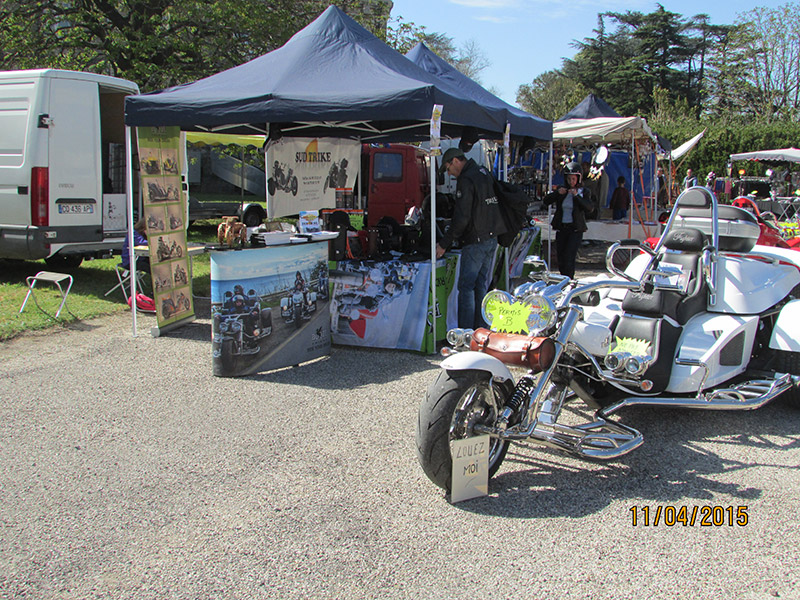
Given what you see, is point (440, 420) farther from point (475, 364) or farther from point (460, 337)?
point (460, 337)

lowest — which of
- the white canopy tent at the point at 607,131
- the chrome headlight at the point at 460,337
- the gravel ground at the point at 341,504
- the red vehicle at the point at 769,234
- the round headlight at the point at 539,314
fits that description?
the gravel ground at the point at 341,504

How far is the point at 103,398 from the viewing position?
17.4 ft

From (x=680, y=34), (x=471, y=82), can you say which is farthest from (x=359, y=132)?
(x=680, y=34)

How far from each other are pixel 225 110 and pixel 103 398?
9.34ft

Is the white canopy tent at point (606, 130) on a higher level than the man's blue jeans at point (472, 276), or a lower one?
higher

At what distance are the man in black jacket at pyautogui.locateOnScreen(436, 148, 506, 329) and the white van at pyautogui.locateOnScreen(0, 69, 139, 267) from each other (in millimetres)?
5114

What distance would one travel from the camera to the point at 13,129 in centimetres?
866

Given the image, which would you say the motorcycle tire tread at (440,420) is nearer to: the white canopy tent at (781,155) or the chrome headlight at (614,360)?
the chrome headlight at (614,360)

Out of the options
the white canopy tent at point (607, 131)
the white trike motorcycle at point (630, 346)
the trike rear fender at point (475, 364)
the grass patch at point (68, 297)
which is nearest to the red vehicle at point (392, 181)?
the white canopy tent at point (607, 131)

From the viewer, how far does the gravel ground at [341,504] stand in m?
2.86

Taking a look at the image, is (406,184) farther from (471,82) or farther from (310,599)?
(310,599)

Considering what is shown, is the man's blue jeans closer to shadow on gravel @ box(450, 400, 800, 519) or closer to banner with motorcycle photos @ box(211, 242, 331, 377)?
banner with motorcycle photos @ box(211, 242, 331, 377)

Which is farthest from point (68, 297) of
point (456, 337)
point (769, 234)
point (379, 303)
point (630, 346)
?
point (769, 234)

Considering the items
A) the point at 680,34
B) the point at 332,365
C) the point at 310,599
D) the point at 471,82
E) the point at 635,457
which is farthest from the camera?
the point at 680,34
